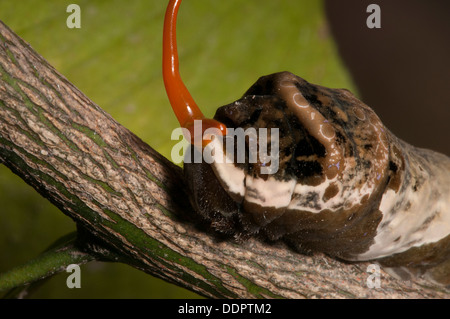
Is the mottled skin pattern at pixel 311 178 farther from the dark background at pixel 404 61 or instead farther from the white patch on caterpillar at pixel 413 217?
the dark background at pixel 404 61

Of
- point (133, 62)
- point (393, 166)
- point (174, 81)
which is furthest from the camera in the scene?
point (133, 62)

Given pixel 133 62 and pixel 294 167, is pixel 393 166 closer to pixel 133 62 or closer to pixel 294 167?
pixel 294 167

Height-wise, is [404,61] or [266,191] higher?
[404,61]

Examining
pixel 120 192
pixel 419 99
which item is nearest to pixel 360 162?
pixel 120 192

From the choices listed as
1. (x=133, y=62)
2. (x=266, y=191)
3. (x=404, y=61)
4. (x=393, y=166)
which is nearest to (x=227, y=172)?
(x=266, y=191)

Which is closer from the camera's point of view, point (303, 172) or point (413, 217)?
A: point (303, 172)

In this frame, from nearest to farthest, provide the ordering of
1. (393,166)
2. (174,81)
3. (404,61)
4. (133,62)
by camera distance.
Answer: (174,81) → (393,166) → (133,62) → (404,61)
